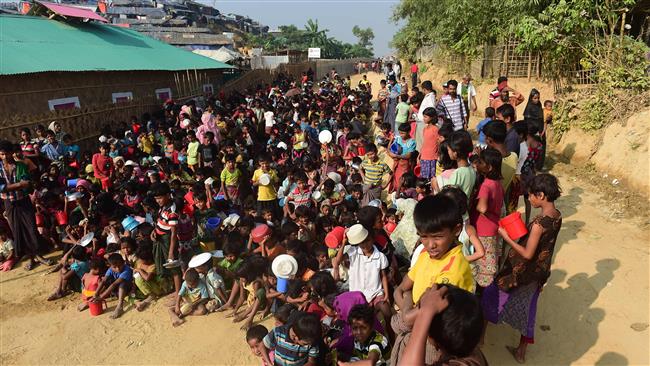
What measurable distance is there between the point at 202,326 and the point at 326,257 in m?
1.68

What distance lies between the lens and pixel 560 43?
9164mm

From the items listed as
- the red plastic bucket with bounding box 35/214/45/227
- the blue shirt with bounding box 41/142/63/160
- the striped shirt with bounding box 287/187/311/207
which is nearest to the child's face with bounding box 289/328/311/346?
the striped shirt with bounding box 287/187/311/207

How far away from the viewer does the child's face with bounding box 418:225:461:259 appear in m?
2.07

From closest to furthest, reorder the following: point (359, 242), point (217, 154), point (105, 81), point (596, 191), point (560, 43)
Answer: point (359, 242), point (596, 191), point (217, 154), point (560, 43), point (105, 81)

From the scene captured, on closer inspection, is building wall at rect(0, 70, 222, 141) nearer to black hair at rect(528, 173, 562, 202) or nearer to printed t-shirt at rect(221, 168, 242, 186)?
printed t-shirt at rect(221, 168, 242, 186)

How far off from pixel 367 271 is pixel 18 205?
5719 mm

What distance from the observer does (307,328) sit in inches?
117

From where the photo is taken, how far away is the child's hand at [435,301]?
1.44 metres

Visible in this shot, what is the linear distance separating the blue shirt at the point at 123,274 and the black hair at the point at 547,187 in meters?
4.87

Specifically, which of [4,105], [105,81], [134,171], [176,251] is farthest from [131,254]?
[105,81]

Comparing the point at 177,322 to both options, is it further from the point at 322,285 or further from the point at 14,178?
the point at 14,178

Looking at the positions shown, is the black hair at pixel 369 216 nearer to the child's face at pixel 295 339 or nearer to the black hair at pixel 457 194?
the black hair at pixel 457 194

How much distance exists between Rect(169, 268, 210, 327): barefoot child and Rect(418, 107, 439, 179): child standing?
3.37 metres

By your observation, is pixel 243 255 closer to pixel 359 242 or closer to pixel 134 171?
pixel 359 242
